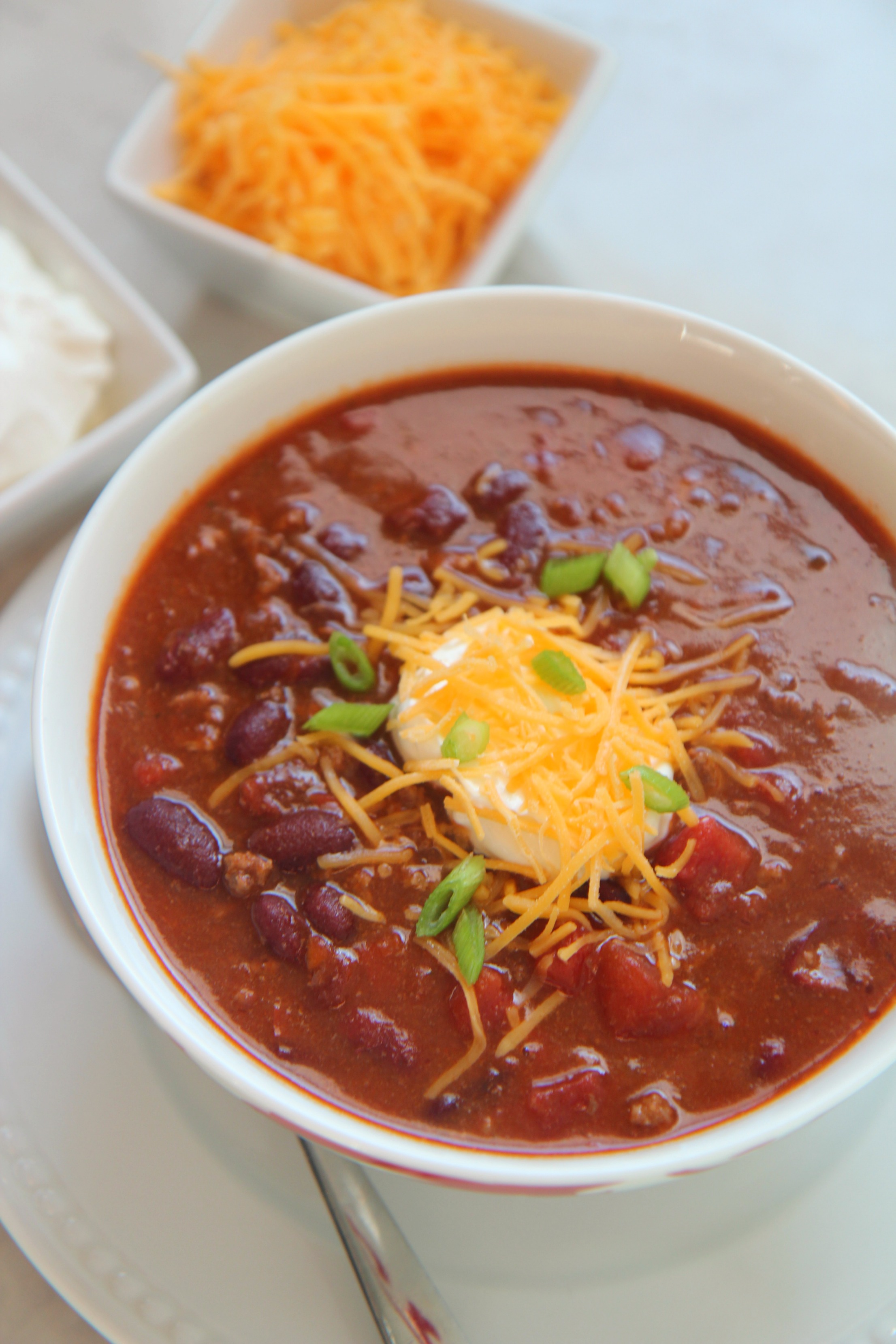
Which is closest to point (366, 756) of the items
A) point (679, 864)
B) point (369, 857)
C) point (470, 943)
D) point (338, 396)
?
point (369, 857)

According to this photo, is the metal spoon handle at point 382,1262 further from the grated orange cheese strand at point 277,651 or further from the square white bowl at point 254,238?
the square white bowl at point 254,238

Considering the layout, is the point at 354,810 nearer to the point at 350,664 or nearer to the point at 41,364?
the point at 350,664

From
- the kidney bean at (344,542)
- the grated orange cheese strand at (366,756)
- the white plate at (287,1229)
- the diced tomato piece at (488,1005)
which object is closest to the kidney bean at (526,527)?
the kidney bean at (344,542)

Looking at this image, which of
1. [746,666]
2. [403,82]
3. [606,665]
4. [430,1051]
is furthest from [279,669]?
[403,82]

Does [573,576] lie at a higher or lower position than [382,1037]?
higher

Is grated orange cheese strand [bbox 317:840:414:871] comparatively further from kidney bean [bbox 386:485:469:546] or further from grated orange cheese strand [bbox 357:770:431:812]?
kidney bean [bbox 386:485:469:546]

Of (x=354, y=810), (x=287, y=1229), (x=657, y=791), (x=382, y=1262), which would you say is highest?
(x=657, y=791)

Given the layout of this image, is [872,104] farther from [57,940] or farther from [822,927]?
[57,940]
